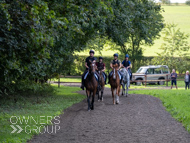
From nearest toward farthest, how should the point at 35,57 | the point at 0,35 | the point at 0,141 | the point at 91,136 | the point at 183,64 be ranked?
the point at 0,141 < the point at 91,136 < the point at 0,35 < the point at 35,57 < the point at 183,64

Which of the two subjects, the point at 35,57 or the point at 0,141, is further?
the point at 35,57

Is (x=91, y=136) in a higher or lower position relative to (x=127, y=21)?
lower

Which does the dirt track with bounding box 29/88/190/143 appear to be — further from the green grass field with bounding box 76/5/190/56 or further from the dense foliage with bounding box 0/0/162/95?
the green grass field with bounding box 76/5/190/56

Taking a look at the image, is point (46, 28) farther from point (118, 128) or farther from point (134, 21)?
point (134, 21)

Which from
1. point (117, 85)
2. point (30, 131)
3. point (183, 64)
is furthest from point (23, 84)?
point (183, 64)

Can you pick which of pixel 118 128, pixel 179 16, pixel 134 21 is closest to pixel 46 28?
pixel 118 128

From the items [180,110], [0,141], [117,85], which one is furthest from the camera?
[117,85]

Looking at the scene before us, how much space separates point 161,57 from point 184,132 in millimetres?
35828

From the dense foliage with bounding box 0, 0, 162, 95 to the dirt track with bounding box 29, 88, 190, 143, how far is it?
2.38 metres

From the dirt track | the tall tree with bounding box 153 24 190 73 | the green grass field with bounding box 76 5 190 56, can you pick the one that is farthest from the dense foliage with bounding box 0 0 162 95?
the green grass field with bounding box 76 5 190 56

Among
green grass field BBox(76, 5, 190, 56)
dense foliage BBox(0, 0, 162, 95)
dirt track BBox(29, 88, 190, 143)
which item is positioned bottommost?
dirt track BBox(29, 88, 190, 143)

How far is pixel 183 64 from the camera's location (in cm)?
4456

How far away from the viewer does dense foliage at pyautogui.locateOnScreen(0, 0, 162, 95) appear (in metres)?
10.9

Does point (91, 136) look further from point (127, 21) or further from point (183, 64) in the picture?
point (183, 64)
